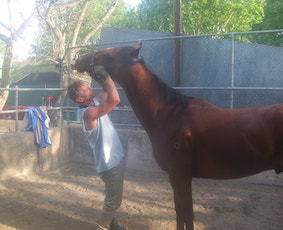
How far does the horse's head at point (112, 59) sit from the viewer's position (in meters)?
2.28

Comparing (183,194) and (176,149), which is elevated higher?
(176,149)

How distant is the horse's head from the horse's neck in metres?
0.12

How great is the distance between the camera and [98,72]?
2314mm

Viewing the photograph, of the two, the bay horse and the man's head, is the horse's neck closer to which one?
the bay horse

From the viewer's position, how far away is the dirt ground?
325 cm

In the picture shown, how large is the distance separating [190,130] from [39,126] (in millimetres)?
4279

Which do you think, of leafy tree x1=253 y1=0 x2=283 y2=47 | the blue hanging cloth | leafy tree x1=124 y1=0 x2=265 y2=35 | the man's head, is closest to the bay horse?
the man's head

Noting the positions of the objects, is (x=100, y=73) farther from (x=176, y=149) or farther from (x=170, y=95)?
(x=176, y=149)

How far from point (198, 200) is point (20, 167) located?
3810 millimetres

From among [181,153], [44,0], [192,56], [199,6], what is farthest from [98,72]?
[199,6]

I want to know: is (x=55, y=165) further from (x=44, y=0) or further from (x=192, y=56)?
(x=44, y=0)

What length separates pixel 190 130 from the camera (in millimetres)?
2248

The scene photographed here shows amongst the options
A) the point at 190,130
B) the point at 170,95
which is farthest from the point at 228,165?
the point at 170,95

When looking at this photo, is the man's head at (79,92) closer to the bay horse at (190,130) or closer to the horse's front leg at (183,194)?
the bay horse at (190,130)
